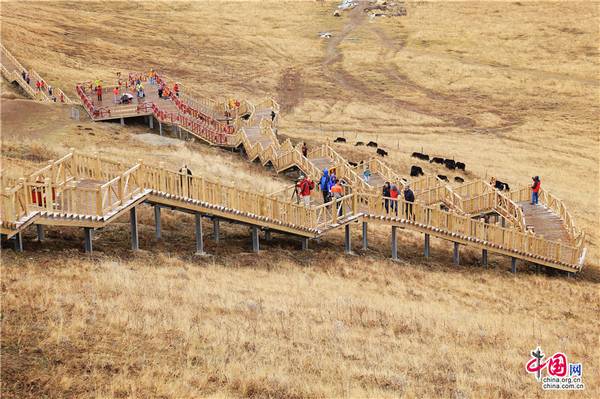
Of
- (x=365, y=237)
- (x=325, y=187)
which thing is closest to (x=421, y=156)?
(x=365, y=237)

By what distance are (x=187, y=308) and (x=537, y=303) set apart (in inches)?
514

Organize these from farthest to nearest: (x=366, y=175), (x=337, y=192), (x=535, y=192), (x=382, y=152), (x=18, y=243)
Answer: (x=382, y=152), (x=535, y=192), (x=366, y=175), (x=337, y=192), (x=18, y=243)

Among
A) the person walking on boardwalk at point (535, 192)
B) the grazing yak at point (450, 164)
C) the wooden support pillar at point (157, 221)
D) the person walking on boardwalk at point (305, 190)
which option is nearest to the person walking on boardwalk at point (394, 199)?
the person walking on boardwalk at point (305, 190)

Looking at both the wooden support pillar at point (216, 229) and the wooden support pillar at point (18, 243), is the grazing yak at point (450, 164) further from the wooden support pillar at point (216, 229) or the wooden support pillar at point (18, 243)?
the wooden support pillar at point (18, 243)

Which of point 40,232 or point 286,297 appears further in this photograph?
point 40,232

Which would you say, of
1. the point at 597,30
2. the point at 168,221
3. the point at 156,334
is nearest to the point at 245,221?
the point at 168,221

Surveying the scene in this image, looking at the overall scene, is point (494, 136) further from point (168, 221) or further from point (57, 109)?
point (168, 221)

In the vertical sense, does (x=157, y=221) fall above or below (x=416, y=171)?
above

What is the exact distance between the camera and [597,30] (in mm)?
102188

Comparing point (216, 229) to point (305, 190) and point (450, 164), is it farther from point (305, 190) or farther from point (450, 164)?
point (450, 164)

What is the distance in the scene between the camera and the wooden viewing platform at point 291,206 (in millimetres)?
19156

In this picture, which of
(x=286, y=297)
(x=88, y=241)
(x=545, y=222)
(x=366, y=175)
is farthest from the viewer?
(x=366, y=175)

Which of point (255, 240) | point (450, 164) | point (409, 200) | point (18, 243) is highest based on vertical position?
point (18, 243)

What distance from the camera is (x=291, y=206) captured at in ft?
80.8
